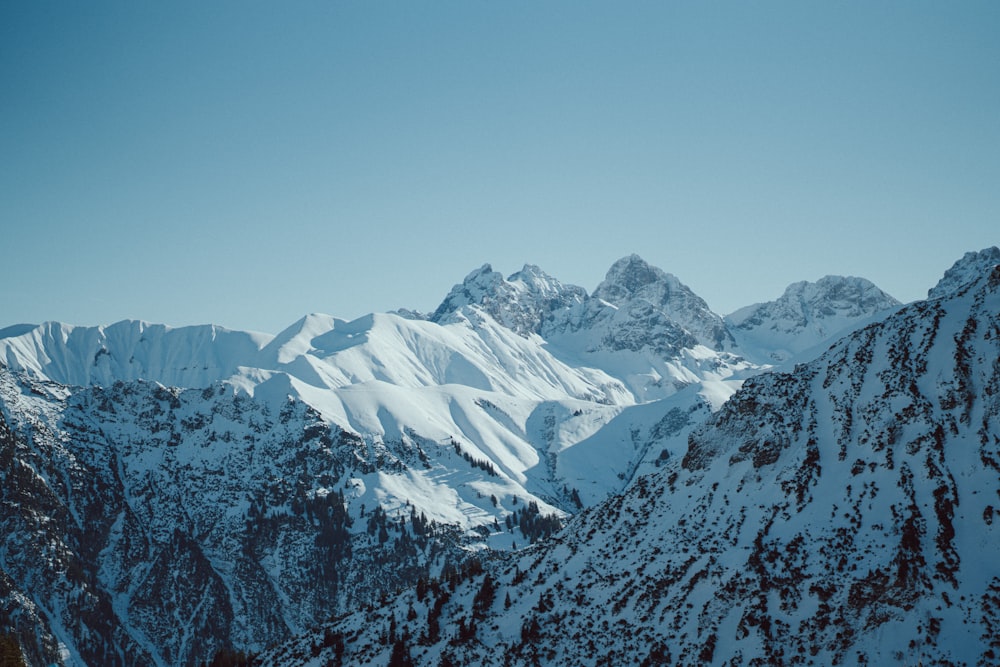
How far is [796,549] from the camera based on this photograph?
4859cm

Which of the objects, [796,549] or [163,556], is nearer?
[796,549]

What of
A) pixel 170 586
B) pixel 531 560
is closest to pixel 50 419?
pixel 170 586

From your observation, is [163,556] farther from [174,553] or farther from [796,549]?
[796,549]

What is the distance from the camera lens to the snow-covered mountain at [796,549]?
40438mm

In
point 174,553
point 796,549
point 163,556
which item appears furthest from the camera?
point 174,553

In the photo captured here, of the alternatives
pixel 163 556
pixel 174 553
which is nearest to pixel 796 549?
pixel 174 553

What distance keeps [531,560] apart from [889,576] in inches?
1632

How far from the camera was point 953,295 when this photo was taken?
6550 centimetres

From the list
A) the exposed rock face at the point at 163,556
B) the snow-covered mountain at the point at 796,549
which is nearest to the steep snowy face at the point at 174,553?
the exposed rock face at the point at 163,556

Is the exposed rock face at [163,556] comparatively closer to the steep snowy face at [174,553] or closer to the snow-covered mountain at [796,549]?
the steep snowy face at [174,553]

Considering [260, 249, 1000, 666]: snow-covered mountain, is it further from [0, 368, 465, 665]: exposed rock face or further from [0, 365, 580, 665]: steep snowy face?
[0, 365, 580, 665]: steep snowy face

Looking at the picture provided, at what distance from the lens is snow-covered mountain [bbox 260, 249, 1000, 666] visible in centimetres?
4044

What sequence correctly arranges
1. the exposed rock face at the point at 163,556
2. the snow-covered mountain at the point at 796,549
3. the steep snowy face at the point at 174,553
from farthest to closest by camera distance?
the steep snowy face at the point at 174,553, the exposed rock face at the point at 163,556, the snow-covered mountain at the point at 796,549

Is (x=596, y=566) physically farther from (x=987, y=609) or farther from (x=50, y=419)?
(x=50, y=419)
